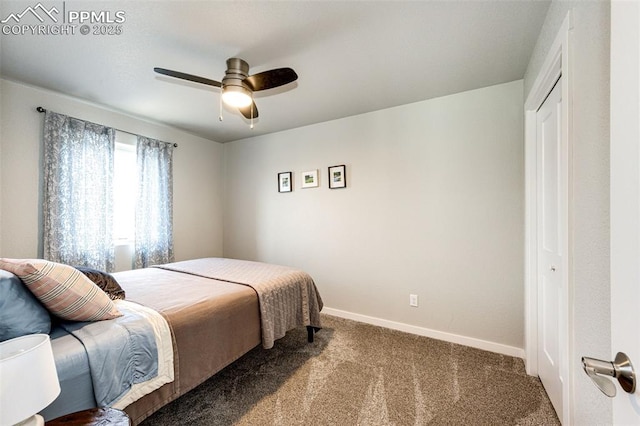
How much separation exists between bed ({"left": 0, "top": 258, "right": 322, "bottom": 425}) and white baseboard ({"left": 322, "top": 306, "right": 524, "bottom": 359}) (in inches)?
30.0

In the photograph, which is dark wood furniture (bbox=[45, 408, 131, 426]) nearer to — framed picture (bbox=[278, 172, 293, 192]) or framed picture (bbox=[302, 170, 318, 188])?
framed picture (bbox=[302, 170, 318, 188])

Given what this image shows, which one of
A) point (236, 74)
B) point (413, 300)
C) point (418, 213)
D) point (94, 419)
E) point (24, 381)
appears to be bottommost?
point (413, 300)

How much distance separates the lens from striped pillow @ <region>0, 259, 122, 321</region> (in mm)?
1131

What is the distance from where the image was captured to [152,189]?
3.29 m

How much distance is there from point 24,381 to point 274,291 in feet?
4.90

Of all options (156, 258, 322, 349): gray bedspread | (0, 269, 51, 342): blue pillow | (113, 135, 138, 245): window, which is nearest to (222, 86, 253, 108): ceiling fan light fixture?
(156, 258, 322, 349): gray bedspread

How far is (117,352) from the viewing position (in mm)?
1226

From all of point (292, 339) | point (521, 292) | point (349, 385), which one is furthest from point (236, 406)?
point (521, 292)

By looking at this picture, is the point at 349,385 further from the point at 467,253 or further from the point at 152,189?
the point at 152,189

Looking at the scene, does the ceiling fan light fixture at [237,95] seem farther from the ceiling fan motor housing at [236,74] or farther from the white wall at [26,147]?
the white wall at [26,147]

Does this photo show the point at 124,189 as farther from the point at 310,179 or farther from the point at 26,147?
the point at 310,179

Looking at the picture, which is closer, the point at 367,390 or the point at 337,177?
the point at 367,390
